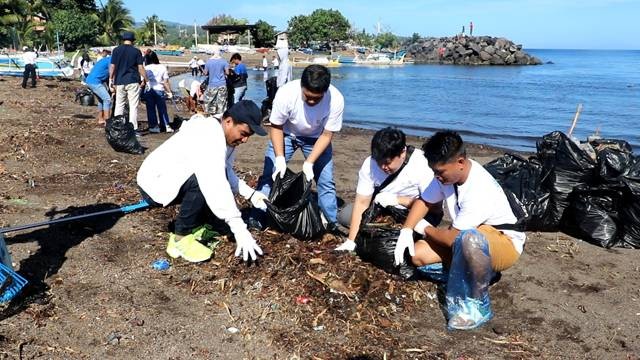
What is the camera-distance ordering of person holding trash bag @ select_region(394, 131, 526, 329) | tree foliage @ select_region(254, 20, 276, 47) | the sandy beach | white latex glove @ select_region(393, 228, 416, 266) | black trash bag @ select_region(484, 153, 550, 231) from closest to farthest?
the sandy beach < person holding trash bag @ select_region(394, 131, 526, 329) < white latex glove @ select_region(393, 228, 416, 266) < black trash bag @ select_region(484, 153, 550, 231) < tree foliage @ select_region(254, 20, 276, 47)

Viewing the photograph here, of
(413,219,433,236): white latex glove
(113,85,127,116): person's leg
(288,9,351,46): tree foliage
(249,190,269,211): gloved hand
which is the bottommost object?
(413,219,433,236): white latex glove

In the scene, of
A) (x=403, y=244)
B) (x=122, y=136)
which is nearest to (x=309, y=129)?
(x=403, y=244)

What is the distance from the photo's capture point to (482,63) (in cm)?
6794

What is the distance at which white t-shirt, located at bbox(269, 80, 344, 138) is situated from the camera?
13.2 ft

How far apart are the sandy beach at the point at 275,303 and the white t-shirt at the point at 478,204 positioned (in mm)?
615

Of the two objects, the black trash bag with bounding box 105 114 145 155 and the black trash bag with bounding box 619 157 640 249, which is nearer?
the black trash bag with bounding box 619 157 640 249

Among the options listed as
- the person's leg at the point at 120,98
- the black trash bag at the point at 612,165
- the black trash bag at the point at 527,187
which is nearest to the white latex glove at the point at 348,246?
the black trash bag at the point at 527,187

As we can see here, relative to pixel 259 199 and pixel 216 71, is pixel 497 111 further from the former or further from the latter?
pixel 259 199

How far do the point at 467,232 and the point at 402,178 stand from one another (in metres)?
0.93

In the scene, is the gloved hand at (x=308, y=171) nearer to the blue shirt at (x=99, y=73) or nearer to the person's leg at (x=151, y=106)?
the person's leg at (x=151, y=106)

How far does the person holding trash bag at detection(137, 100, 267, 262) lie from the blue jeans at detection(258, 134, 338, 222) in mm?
412

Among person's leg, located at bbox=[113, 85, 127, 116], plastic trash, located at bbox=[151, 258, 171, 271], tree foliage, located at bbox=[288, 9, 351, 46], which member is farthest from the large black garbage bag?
tree foliage, located at bbox=[288, 9, 351, 46]

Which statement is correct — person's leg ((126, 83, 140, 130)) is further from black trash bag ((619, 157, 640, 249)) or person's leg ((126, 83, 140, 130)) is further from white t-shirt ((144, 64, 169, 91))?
black trash bag ((619, 157, 640, 249))

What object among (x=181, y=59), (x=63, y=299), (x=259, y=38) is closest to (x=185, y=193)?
(x=63, y=299)
